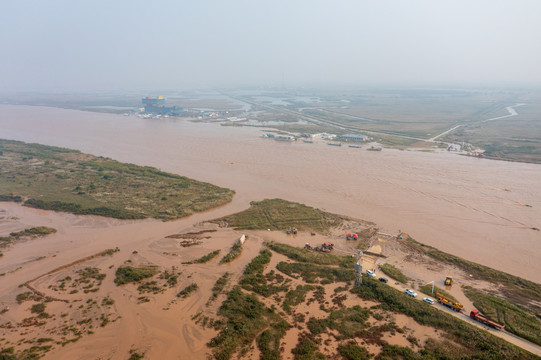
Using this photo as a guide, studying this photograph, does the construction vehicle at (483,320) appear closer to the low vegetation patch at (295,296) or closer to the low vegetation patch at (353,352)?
the low vegetation patch at (353,352)

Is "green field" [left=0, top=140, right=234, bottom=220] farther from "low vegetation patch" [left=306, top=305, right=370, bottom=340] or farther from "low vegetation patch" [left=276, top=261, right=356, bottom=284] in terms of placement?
"low vegetation patch" [left=306, top=305, right=370, bottom=340]

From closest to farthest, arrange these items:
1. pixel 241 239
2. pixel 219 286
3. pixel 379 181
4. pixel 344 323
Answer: pixel 344 323 < pixel 219 286 < pixel 241 239 < pixel 379 181

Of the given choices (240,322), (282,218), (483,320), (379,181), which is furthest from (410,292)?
(379,181)

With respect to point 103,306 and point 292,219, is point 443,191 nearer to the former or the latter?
point 292,219

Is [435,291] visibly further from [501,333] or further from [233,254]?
[233,254]

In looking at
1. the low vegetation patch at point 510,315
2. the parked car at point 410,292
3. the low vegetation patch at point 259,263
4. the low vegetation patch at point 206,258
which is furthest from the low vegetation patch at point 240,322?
the low vegetation patch at point 510,315

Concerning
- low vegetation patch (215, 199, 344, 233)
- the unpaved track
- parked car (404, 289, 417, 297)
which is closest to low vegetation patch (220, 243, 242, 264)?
low vegetation patch (215, 199, 344, 233)
